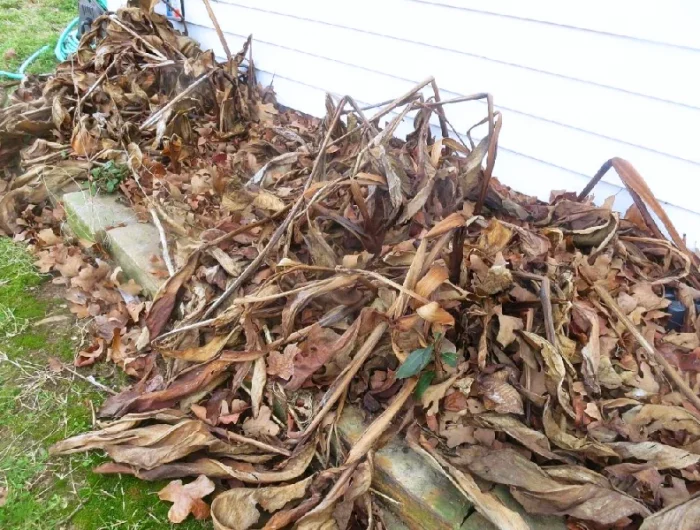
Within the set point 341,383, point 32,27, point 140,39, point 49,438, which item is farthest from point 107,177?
point 32,27

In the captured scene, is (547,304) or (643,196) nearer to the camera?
(547,304)

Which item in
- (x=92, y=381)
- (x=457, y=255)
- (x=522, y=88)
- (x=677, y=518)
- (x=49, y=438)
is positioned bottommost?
(x=49, y=438)

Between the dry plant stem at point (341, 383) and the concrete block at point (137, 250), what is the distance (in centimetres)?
112

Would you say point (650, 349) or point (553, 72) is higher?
point (553, 72)

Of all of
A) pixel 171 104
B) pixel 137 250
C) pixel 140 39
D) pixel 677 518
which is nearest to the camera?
pixel 677 518

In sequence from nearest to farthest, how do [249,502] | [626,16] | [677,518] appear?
[677,518] → [249,502] → [626,16]

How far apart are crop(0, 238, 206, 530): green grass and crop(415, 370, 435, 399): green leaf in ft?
2.92

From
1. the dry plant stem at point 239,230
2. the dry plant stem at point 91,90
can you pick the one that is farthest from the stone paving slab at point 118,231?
the dry plant stem at point 91,90

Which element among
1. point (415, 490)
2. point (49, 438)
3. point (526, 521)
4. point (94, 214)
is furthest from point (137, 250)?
point (526, 521)

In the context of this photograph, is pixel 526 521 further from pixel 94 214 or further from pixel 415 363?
pixel 94 214

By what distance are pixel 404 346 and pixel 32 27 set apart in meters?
6.87

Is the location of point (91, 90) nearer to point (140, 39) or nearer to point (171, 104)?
point (140, 39)

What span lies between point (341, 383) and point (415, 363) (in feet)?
1.02

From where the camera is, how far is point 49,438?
7.20 feet
